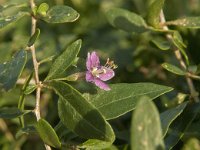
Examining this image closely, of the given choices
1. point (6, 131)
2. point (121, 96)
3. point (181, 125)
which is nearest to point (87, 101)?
point (121, 96)

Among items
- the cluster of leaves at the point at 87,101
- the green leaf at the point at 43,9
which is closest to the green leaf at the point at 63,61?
the cluster of leaves at the point at 87,101

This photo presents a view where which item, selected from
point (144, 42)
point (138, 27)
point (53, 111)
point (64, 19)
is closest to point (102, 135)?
point (64, 19)

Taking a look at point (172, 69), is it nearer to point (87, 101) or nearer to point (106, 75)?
point (106, 75)

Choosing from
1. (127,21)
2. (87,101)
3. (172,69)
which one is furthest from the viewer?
(127,21)

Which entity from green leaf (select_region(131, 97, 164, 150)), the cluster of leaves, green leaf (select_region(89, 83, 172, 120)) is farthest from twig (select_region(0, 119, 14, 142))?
green leaf (select_region(131, 97, 164, 150))

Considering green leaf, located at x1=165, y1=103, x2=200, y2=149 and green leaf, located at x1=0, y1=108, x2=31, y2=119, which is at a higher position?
A: green leaf, located at x1=0, y1=108, x2=31, y2=119

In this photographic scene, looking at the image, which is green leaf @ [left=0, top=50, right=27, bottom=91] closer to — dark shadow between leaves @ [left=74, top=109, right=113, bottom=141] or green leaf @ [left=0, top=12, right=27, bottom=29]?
green leaf @ [left=0, top=12, right=27, bottom=29]
